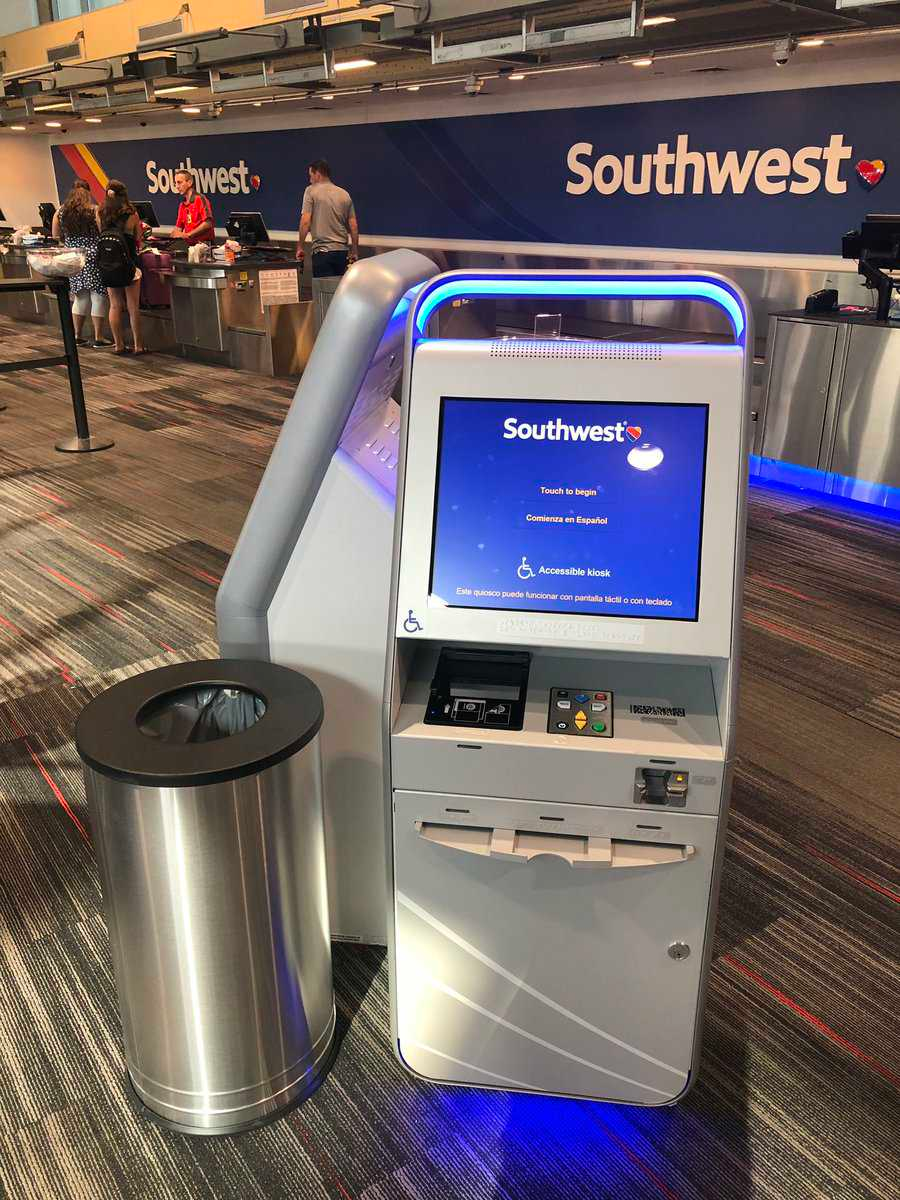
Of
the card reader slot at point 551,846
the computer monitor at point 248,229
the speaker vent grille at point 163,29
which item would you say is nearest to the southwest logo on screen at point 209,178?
the speaker vent grille at point 163,29

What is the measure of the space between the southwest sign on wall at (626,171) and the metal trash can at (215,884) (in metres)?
6.16

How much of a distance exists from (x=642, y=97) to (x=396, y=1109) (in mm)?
7806

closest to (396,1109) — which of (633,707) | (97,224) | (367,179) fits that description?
(633,707)

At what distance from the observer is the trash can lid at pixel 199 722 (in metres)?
1.39

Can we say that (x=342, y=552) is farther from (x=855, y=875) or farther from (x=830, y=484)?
(x=830, y=484)

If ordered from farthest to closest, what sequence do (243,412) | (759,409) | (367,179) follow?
1. (367,179)
2. (243,412)
3. (759,409)

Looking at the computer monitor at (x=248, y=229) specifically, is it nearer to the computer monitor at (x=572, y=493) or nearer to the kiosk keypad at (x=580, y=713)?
the computer monitor at (x=572, y=493)

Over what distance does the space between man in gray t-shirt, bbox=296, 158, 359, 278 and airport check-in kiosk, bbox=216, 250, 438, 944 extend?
23.5ft

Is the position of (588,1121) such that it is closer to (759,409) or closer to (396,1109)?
(396,1109)

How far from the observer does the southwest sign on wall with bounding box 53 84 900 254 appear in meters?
6.36

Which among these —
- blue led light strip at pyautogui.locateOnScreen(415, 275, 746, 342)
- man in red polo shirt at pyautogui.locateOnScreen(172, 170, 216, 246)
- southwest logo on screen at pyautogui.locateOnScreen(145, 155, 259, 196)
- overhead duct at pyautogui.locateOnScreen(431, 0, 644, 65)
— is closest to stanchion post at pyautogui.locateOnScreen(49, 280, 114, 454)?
overhead duct at pyautogui.locateOnScreen(431, 0, 644, 65)

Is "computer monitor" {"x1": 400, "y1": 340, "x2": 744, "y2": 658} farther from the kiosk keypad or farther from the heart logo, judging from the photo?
the heart logo

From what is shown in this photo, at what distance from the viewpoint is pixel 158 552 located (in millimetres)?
4430

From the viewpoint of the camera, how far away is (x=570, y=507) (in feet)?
4.47
